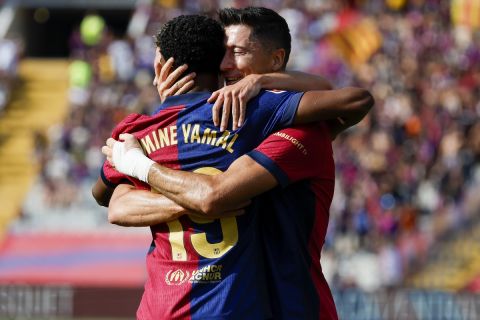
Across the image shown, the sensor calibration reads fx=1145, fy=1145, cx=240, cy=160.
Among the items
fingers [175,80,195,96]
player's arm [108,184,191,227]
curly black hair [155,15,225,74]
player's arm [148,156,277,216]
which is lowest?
player's arm [108,184,191,227]

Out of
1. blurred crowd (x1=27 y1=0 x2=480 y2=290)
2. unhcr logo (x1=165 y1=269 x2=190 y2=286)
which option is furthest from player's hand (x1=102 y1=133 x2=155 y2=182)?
blurred crowd (x1=27 y1=0 x2=480 y2=290)

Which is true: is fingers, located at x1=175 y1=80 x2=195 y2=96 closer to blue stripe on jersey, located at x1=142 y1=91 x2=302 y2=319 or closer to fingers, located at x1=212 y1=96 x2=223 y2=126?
blue stripe on jersey, located at x1=142 y1=91 x2=302 y2=319

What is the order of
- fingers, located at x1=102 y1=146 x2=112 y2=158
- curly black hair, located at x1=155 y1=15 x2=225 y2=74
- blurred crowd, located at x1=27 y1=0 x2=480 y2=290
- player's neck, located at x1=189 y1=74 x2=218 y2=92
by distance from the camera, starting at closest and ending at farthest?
curly black hair, located at x1=155 y1=15 x2=225 y2=74 → player's neck, located at x1=189 y1=74 x2=218 y2=92 → fingers, located at x1=102 y1=146 x2=112 y2=158 → blurred crowd, located at x1=27 y1=0 x2=480 y2=290

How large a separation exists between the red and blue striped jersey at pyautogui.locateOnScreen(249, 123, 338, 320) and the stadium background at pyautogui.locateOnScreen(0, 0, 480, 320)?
8.87 meters

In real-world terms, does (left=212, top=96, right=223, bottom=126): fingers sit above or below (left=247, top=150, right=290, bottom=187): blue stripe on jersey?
above

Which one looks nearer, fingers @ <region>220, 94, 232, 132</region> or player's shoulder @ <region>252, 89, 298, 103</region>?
fingers @ <region>220, 94, 232, 132</region>

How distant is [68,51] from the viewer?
32.0 metres

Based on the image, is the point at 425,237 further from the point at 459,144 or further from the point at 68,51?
the point at 68,51

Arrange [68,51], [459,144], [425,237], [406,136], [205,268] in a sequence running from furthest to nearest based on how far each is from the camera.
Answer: [68,51] < [406,136] < [459,144] < [425,237] < [205,268]

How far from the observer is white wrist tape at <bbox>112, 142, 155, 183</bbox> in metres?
4.12

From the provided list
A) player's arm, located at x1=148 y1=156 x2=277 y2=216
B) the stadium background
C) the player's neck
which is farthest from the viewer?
the stadium background

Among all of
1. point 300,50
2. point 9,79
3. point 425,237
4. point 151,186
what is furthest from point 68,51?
point 151,186

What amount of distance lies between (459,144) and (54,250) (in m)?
6.68

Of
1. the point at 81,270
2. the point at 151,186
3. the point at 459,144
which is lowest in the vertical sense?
the point at 81,270
